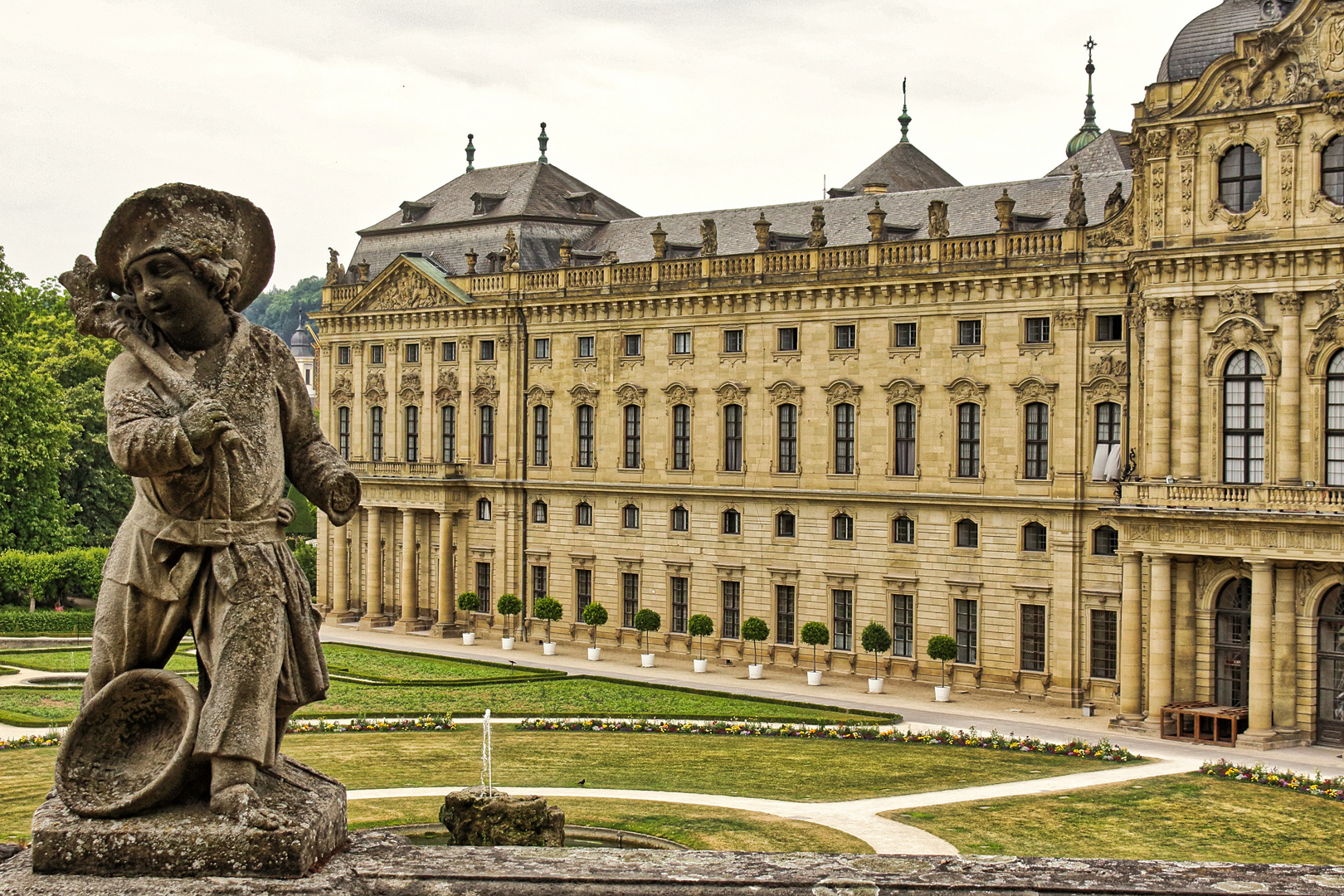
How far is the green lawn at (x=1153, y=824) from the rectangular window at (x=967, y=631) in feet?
59.2

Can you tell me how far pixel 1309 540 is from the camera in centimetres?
4294

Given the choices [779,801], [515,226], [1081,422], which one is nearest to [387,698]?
[779,801]

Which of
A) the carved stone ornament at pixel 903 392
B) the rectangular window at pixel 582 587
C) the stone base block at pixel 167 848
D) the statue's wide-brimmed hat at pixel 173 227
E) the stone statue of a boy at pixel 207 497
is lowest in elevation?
the rectangular window at pixel 582 587

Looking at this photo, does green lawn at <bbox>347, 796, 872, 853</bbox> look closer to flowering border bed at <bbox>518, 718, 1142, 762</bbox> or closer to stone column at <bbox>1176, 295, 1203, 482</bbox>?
flowering border bed at <bbox>518, 718, 1142, 762</bbox>

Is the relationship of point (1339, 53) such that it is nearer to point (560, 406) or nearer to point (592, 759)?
point (592, 759)

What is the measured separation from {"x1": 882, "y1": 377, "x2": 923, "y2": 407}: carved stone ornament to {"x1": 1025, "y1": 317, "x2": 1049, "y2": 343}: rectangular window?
4496mm

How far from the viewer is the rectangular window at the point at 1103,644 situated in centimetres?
5119

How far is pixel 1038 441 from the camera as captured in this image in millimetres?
53656

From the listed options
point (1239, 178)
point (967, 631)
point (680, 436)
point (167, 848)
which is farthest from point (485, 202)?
point (167, 848)

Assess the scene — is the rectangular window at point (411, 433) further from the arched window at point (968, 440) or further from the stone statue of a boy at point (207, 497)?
the stone statue of a boy at point (207, 497)

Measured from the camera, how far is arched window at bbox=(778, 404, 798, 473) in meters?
60.1

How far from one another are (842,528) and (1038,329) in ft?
34.4

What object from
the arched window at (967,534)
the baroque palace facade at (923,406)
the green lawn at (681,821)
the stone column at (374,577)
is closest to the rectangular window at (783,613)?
the baroque palace facade at (923,406)

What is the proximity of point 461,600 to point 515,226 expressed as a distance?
17179mm
